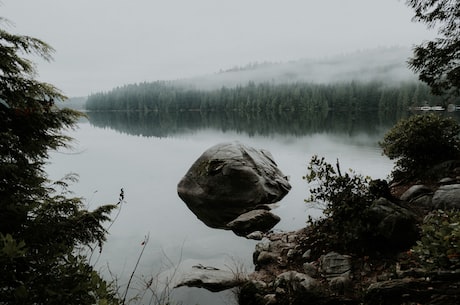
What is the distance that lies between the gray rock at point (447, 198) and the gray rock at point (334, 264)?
109 inches

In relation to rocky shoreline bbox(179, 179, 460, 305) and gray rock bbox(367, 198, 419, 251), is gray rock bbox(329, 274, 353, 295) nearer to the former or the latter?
rocky shoreline bbox(179, 179, 460, 305)

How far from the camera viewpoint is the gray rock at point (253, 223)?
10645mm

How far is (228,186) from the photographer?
13.3 metres

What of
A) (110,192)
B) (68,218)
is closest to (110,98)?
(110,192)

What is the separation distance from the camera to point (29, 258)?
→ 2.95 metres

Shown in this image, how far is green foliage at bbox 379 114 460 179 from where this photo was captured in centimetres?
989

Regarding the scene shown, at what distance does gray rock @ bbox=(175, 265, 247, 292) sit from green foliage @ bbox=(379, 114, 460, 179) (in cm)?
729

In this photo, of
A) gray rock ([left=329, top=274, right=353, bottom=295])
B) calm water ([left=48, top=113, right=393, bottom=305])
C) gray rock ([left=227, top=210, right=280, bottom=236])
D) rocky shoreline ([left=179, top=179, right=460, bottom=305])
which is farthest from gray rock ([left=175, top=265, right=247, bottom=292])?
gray rock ([left=227, top=210, right=280, bottom=236])

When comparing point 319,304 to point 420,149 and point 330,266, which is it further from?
point 420,149

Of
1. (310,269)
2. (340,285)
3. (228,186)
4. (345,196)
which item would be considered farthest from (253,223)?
(340,285)

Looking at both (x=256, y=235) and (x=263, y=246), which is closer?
(x=263, y=246)

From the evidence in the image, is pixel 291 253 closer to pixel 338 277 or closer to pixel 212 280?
pixel 338 277

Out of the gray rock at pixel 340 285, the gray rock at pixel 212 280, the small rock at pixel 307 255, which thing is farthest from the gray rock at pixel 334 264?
the gray rock at pixel 212 280

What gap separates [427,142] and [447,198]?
3.44m
